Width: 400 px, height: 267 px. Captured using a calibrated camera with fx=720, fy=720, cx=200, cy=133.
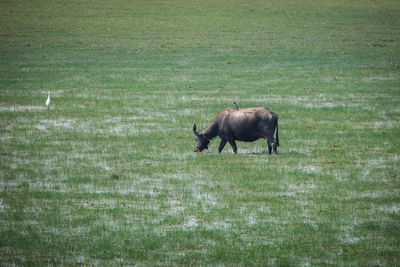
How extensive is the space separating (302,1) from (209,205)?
66.1 meters

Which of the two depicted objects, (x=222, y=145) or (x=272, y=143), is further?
(x=222, y=145)

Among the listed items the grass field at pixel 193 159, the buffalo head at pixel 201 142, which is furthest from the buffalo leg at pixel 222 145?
the grass field at pixel 193 159

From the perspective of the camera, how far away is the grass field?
41.7 feet

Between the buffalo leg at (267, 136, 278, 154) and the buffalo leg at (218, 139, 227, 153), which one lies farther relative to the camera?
the buffalo leg at (218, 139, 227, 153)

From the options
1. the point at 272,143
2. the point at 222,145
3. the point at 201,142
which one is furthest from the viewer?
the point at 201,142

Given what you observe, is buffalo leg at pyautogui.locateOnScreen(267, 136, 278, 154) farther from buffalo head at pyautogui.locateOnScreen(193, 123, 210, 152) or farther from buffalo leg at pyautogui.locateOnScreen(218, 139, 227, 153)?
buffalo head at pyautogui.locateOnScreen(193, 123, 210, 152)

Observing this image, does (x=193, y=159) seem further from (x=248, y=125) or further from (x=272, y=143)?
(x=272, y=143)

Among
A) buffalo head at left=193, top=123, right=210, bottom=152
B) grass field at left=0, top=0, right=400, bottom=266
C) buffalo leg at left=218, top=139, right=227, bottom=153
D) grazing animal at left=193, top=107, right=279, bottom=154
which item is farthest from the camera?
buffalo head at left=193, top=123, right=210, bottom=152

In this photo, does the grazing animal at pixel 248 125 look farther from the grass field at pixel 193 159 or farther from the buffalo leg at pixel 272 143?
the grass field at pixel 193 159

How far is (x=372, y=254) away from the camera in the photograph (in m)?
12.0

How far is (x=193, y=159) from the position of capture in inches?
786

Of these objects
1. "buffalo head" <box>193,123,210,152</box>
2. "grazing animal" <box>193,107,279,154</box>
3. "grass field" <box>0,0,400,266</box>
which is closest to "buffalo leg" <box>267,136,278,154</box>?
"grazing animal" <box>193,107,279,154</box>

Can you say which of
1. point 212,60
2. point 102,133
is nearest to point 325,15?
point 212,60

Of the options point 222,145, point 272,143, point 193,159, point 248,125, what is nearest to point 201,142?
point 222,145
